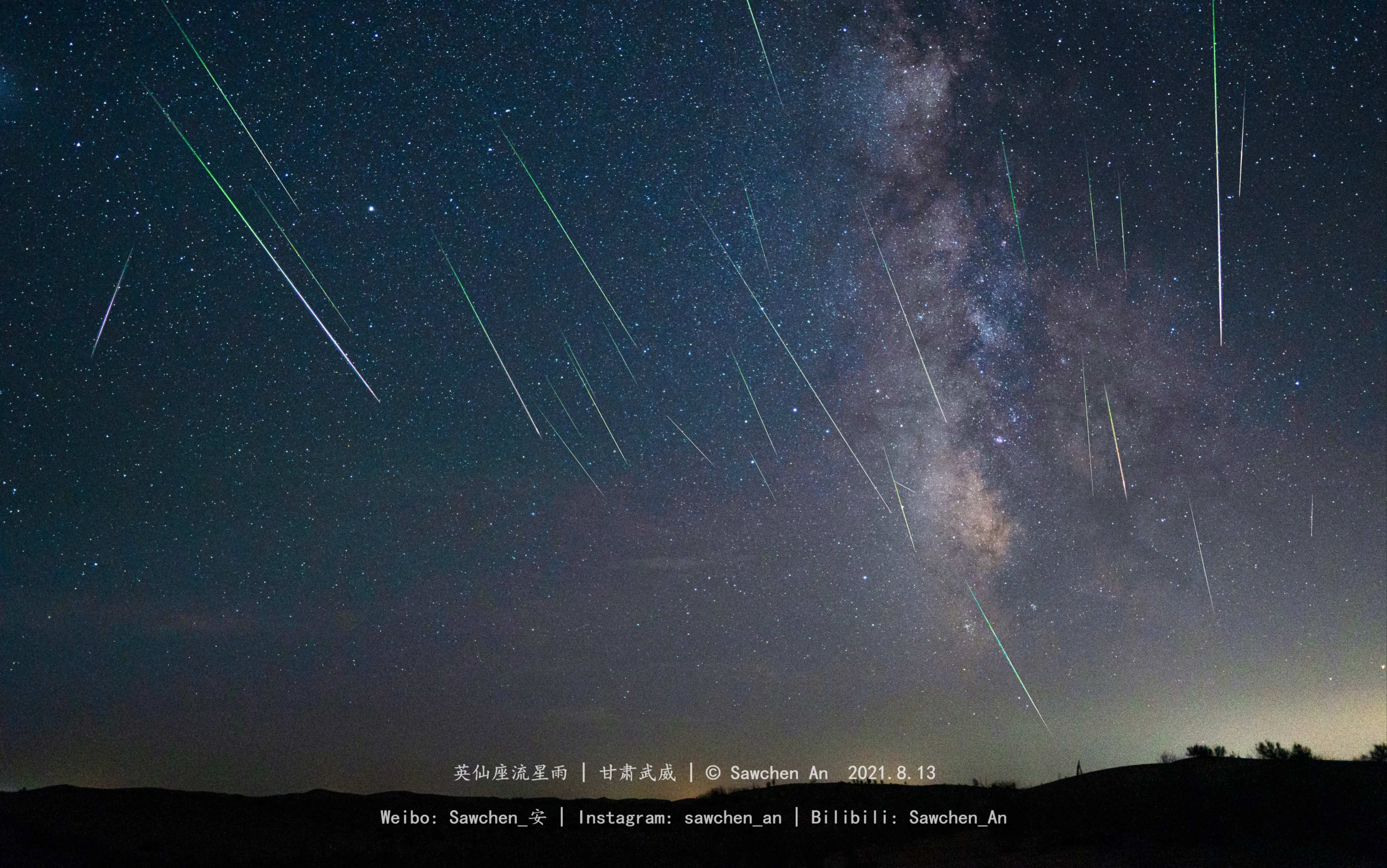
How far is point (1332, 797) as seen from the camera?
11.7 meters

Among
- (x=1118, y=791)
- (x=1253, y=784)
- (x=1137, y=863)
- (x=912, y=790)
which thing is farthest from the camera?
(x=912, y=790)

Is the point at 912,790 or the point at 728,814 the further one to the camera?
the point at 912,790

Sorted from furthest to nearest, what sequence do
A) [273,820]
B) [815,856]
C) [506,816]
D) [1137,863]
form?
1. [506,816]
2. [273,820]
3. [815,856]
4. [1137,863]

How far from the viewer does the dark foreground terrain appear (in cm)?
1143

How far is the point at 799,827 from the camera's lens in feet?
55.4

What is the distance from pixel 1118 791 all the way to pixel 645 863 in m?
9.82

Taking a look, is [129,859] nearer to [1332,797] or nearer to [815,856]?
[815,856]

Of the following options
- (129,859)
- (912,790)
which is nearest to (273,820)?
(129,859)

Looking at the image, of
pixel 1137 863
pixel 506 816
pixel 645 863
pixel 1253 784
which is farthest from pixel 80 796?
pixel 1253 784

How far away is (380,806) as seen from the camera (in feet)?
66.3

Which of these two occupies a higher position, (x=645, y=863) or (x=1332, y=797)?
(x=1332, y=797)

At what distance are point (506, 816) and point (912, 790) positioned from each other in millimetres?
11081

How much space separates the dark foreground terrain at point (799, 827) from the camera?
1143 centimetres

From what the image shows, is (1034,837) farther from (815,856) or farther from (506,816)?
(506,816)
